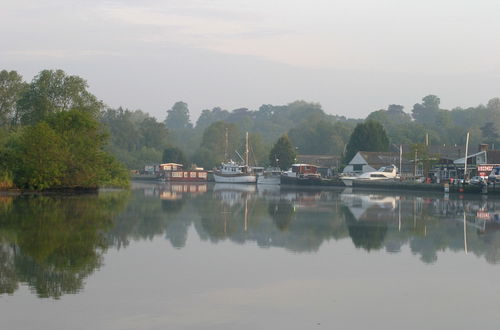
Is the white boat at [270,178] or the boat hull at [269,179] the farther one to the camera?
the white boat at [270,178]

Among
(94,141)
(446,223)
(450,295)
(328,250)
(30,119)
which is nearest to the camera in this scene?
(450,295)

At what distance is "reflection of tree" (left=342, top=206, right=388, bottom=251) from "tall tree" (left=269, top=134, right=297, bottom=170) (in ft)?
300

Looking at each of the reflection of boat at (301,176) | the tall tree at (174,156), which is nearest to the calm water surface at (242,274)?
the reflection of boat at (301,176)

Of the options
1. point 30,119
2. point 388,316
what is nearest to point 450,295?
point 388,316

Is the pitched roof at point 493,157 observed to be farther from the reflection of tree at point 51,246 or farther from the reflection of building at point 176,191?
the reflection of tree at point 51,246

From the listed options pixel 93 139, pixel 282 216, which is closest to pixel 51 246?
pixel 282 216

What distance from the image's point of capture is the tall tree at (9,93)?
296ft

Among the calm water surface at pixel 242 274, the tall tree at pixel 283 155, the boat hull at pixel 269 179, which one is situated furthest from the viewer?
the tall tree at pixel 283 155

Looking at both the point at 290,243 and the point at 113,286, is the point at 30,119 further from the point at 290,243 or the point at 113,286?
the point at 113,286

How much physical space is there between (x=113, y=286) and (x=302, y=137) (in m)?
A: 158

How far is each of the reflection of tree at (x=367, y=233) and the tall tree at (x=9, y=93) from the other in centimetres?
6019

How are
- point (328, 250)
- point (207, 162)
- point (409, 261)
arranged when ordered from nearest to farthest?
point (409, 261), point (328, 250), point (207, 162)

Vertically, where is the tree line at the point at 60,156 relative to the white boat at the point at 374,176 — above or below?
above

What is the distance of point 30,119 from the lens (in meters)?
83.8
